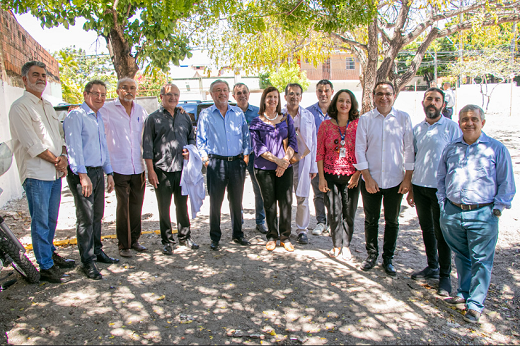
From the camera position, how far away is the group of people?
3.51 m

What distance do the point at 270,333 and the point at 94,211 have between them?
2.59 meters

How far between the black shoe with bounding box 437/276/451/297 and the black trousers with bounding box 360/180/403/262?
0.62 m

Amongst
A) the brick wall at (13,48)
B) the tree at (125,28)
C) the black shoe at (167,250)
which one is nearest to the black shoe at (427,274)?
the black shoe at (167,250)

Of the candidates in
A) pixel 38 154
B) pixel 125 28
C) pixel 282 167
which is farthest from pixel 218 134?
pixel 125 28

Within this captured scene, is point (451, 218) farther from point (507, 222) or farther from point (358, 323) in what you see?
point (507, 222)

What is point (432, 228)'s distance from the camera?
420cm

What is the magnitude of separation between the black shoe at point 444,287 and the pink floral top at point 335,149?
1.52 metres

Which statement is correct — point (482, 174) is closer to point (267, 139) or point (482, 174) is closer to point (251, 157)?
point (267, 139)

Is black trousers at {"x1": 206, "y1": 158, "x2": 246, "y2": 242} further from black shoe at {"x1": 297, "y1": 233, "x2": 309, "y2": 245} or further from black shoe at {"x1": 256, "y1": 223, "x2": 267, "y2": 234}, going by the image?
black shoe at {"x1": 297, "y1": 233, "x2": 309, "y2": 245}

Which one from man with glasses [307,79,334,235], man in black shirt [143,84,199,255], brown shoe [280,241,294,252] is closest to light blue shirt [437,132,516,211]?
brown shoe [280,241,294,252]

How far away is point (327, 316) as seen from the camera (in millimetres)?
3521

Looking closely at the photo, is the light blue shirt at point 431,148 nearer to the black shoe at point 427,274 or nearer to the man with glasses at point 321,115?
the black shoe at point 427,274

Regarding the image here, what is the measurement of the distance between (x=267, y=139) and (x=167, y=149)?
1320 mm

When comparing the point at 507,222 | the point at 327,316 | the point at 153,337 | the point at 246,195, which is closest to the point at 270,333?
the point at 327,316
